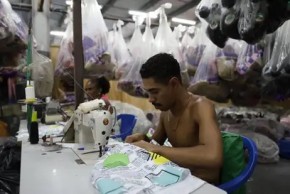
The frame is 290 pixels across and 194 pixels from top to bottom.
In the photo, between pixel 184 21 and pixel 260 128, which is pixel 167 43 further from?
pixel 184 21

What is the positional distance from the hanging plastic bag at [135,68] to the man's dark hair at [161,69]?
81.7 inches

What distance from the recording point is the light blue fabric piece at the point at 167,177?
938 millimetres

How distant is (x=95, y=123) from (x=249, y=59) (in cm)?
194

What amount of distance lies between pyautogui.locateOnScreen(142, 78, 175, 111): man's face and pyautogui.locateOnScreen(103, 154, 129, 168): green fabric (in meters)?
0.39

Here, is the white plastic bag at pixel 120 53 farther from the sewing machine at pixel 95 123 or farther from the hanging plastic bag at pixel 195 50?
the sewing machine at pixel 95 123

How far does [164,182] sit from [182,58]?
9.02ft

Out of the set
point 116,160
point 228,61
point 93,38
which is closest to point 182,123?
point 116,160

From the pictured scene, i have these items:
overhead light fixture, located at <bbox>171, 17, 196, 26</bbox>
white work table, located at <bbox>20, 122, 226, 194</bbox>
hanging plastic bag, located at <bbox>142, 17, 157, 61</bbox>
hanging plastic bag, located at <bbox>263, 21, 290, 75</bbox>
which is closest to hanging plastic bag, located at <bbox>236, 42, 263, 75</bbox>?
hanging plastic bag, located at <bbox>263, 21, 290, 75</bbox>

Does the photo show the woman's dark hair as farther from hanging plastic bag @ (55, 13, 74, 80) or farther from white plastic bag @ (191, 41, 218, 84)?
white plastic bag @ (191, 41, 218, 84)

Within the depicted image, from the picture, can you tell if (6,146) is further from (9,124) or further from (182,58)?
(182,58)

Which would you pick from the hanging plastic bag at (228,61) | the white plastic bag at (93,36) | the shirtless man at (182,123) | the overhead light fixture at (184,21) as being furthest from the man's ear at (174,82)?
the overhead light fixture at (184,21)

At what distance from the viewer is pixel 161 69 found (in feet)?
4.51

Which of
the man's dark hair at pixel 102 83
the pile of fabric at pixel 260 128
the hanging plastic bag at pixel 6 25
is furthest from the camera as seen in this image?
the pile of fabric at pixel 260 128

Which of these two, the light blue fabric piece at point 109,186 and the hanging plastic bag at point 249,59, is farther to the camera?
the hanging plastic bag at point 249,59
